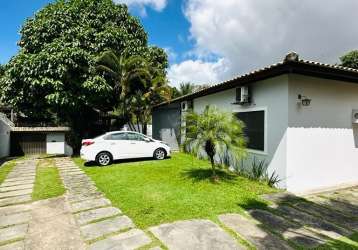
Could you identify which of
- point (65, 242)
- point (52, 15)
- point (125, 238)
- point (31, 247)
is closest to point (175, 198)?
point (125, 238)

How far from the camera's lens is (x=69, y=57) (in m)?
13.0

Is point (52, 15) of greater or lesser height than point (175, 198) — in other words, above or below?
above

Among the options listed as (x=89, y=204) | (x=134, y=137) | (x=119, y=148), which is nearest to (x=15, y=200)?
(x=89, y=204)

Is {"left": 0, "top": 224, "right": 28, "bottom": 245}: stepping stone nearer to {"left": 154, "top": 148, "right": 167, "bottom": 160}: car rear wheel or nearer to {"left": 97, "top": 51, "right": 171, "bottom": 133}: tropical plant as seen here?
{"left": 154, "top": 148, "right": 167, "bottom": 160}: car rear wheel

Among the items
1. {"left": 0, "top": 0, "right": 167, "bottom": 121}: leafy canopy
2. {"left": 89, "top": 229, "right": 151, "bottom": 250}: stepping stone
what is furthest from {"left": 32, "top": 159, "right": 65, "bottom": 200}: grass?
{"left": 0, "top": 0, "right": 167, "bottom": 121}: leafy canopy

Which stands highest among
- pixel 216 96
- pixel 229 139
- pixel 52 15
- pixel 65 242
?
pixel 52 15

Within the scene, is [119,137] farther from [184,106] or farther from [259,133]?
[259,133]

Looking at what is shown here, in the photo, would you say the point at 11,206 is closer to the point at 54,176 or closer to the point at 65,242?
the point at 65,242

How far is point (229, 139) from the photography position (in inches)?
286

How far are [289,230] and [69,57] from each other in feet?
42.1

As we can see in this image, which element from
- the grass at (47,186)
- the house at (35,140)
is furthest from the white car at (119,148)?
the house at (35,140)

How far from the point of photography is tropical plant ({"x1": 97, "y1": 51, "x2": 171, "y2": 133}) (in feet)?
47.0

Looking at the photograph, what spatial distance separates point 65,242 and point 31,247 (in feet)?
1.56

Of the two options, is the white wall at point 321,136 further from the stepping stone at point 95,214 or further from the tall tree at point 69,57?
the tall tree at point 69,57
